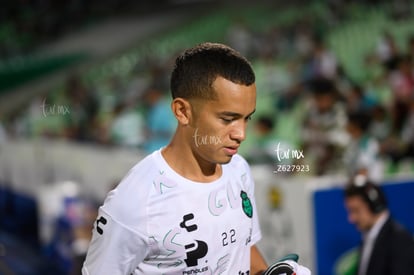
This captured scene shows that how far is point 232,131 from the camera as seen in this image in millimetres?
1798

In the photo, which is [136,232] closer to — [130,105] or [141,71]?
[130,105]

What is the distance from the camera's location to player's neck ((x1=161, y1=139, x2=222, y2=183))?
1920mm

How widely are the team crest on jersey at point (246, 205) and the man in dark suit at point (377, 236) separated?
4.42ft

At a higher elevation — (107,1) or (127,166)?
(107,1)

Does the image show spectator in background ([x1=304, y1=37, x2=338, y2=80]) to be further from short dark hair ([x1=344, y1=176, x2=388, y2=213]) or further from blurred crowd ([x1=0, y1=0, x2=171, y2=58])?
blurred crowd ([x1=0, y1=0, x2=171, y2=58])

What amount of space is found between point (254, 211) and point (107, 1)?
13522 mm

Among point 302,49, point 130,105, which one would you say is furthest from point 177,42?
point 130,105

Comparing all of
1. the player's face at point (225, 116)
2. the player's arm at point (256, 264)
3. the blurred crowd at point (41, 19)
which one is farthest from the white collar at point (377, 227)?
the blurred crowd at point (41, 19)

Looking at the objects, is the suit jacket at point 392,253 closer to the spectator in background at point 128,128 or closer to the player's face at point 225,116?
the player's face at point 225,116

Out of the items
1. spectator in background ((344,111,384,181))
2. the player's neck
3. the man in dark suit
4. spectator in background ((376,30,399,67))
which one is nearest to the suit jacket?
the man in dark suit

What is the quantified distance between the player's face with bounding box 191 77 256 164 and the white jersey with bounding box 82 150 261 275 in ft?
0.46

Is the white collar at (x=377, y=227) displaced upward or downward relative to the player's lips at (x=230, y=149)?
downward

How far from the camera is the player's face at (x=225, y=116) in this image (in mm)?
1783

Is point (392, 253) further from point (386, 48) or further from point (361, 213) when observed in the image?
point (386, 48)
